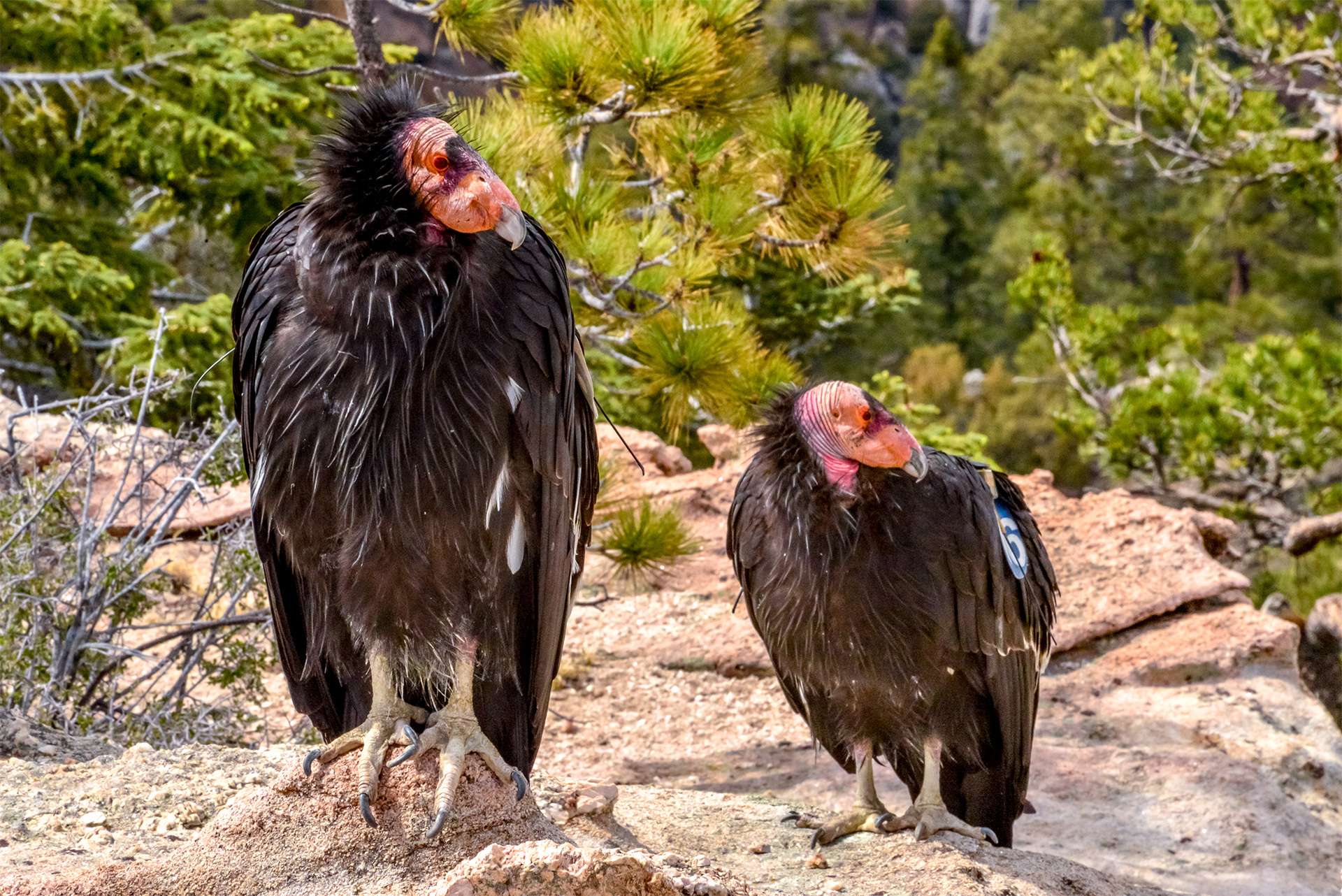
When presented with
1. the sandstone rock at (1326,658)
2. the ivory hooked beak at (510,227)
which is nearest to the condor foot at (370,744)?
the ivory hooked beak at (510,227)

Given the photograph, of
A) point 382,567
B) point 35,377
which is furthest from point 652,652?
point 35,377

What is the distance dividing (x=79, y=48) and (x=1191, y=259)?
16.6 m

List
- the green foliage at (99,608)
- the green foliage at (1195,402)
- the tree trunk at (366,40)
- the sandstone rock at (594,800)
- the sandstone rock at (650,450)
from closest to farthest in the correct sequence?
1. the sandstone rock at (594,800)
2. the green foliage at (99,608)
3. the tree trunk at (366,40)
4. the sandstone rock at (650,450)
5. the green foliage at (1195,402)

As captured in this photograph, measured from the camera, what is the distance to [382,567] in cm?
238

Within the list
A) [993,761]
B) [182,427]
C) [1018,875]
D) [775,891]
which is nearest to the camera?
[775,891]

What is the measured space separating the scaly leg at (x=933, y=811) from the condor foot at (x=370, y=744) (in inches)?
60.7

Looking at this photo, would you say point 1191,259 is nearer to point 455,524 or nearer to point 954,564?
point 954,564

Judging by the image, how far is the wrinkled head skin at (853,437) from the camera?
327cm

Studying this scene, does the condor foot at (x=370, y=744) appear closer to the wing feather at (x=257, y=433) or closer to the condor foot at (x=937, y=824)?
the wing feather at (x=257, y=433)

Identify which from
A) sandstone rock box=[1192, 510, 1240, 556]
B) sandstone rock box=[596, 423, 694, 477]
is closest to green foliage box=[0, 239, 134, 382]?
sandstone rock box=[596, 423, 694, 477]

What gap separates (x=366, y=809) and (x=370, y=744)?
0.13 meters

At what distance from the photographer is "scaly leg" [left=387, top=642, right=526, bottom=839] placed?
7.80 feet

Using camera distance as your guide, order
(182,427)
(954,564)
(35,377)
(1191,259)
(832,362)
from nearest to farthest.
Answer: (954,564) → (182,427) → (35,377) → (832,362) → (1191,259)

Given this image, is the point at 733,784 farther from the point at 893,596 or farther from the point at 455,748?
the point at 455,748
